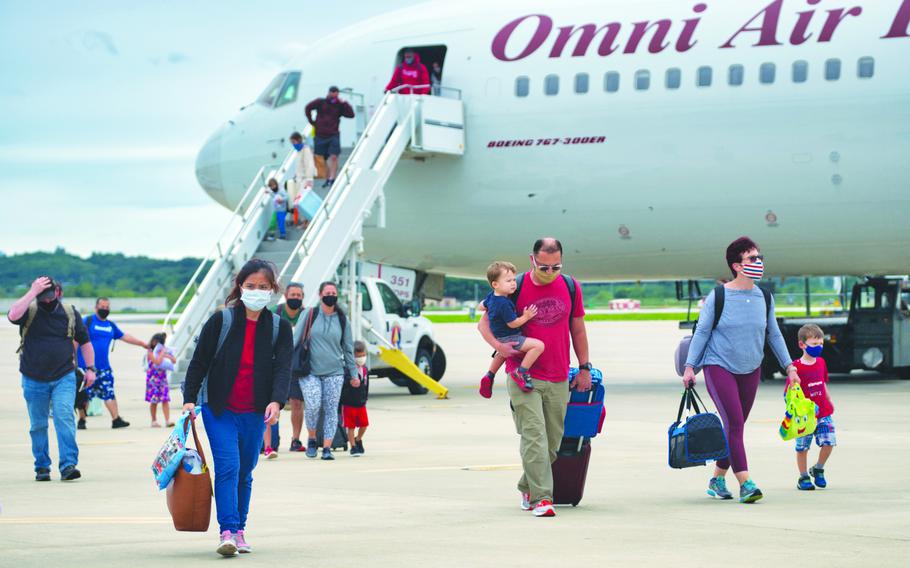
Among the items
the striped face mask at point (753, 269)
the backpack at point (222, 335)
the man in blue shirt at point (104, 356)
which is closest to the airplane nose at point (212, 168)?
the man in blue shirt at point (104, 356)

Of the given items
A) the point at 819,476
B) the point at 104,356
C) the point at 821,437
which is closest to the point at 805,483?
the point at 819,476

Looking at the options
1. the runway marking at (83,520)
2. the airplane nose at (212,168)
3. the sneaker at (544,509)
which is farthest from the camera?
the airplane nose at (212,168)

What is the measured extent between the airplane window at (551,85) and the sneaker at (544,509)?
1337cm

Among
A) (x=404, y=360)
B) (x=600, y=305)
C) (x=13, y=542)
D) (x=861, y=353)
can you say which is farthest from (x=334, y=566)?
(x=600, y=305)

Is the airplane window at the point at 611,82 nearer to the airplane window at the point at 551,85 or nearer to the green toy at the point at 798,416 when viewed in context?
the airplane window at the point at 551,85

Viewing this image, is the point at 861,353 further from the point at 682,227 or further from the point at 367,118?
the point at 367,118

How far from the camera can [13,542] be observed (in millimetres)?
7516

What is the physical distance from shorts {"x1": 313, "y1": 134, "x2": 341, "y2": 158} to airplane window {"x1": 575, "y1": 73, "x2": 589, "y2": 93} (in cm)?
389

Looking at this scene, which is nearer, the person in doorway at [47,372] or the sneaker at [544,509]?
the sneaker at [544,509]

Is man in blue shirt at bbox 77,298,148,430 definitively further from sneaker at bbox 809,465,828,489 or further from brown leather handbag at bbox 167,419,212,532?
brown leather handbag at bbox 167,419,212,532

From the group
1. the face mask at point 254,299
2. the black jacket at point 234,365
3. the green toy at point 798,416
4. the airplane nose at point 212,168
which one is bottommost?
the green toy at point 798,416

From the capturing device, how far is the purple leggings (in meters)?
9.23

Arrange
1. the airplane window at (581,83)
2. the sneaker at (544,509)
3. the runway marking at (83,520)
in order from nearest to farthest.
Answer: the runway marking at (83,520)
the sneaker at (544,509)
the airplane window at (581,83)

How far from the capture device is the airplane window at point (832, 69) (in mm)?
19953
